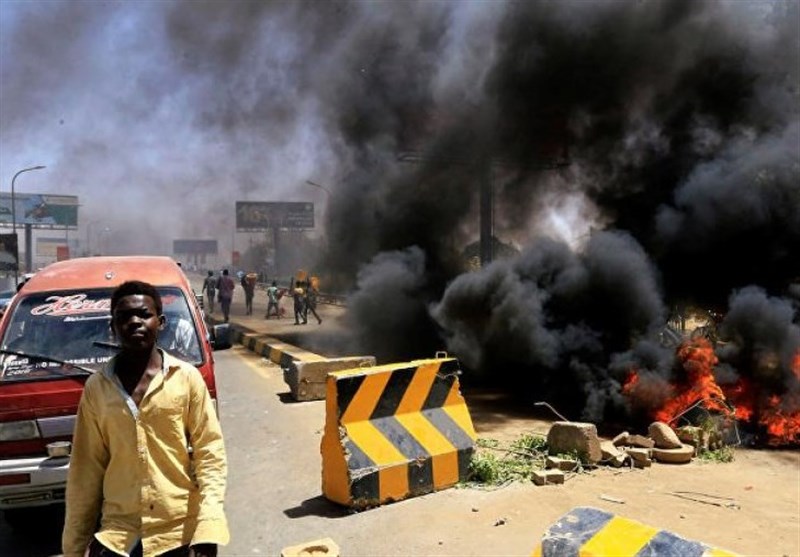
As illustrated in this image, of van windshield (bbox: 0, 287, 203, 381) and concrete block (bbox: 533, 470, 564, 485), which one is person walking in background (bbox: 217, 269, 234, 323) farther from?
concrete block (bbox: 533, 470, 564, 485)

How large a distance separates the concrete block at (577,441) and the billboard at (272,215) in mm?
54057

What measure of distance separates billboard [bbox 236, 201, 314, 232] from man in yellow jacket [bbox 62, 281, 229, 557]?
56629 mm

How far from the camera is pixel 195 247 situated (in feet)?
278

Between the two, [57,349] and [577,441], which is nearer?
[57,349]

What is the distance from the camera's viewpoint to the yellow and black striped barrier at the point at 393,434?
4.23 meters

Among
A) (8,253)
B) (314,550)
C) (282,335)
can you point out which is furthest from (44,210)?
(314,550)

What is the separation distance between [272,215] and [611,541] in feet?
196

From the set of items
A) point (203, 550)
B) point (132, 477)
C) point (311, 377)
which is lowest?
point (311, 377)

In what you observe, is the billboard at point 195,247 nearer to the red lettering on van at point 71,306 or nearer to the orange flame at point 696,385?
the orange flame at point 696,385

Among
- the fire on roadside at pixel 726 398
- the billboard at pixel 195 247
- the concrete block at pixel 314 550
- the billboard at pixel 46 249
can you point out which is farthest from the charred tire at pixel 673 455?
the billboard at pixel 195 247

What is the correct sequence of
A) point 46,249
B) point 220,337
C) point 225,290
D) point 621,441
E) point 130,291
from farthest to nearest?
point 46,249 < point 225,290 < point 621,441 < point 220,337 < point 130,291

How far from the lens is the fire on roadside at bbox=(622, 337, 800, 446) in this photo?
24.4ft

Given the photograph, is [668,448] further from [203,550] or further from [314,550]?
[203,550]

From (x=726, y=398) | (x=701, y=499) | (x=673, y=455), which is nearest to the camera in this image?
(x=701, y=499)
